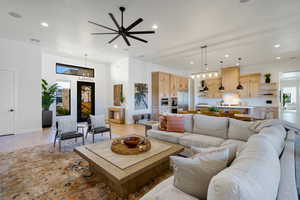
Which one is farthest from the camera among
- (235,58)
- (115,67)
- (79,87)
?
(115,67)

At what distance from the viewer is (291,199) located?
739 millimetres

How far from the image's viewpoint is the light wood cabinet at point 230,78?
714 cm

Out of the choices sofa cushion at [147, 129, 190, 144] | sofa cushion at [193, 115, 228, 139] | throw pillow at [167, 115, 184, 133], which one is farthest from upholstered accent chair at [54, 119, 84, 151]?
sofa cushion at [193, 115, 228, 139]

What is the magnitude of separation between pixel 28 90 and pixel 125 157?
5060 mm

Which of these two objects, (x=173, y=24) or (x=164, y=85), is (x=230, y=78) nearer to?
(x=164, y=85)

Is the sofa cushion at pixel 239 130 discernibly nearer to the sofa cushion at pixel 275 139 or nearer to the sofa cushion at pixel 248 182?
the sofa cushion at pixel 275 139

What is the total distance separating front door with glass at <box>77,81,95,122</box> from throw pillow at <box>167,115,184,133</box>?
538cm

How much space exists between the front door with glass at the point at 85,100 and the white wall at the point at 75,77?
154 mm

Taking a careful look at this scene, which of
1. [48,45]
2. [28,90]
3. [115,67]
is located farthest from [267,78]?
[28,90]

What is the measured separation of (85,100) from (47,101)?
1.75 m

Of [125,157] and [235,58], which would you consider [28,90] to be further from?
[235,58]

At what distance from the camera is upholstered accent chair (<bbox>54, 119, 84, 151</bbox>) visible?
3.20 meters

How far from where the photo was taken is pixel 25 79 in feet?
15.3

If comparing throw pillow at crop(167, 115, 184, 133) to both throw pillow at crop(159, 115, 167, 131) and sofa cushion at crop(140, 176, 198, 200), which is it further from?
sofa cushion at crop(140, 176, 198, 200)
